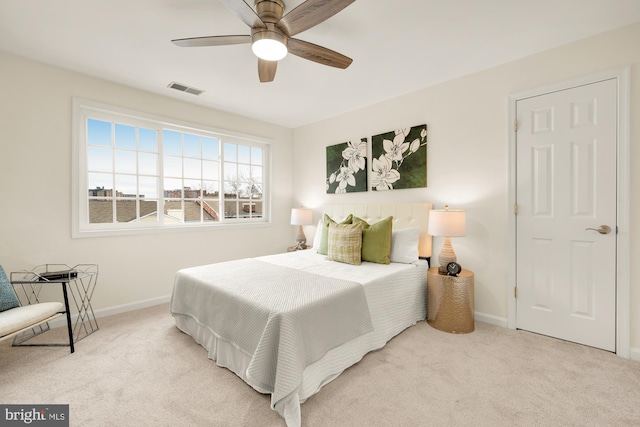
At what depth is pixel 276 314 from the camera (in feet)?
5.23

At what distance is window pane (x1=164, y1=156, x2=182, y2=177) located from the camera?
3508 millimetres

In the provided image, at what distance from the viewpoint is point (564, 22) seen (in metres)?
2.05

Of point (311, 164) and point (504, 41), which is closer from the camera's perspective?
point (504, 41)

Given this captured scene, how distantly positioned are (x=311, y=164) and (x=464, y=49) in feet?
8.47

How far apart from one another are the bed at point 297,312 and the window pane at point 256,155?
200 centimetres

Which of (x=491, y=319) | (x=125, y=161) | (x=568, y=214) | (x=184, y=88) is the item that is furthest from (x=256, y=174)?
(x=568, y=214)

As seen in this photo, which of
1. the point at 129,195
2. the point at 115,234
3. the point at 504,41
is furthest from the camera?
the point at 129,195

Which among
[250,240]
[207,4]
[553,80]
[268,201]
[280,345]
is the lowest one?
Answer: [280,345]

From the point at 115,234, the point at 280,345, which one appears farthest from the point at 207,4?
the point at 115,234

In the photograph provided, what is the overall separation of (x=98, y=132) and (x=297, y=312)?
3.05 metres

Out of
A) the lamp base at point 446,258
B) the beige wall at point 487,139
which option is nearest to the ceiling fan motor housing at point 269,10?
the beige wall at point 487,139

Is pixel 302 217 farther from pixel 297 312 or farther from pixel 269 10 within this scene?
pixel 269 10

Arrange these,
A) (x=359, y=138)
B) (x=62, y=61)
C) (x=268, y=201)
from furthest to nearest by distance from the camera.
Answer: (x=268, y=201)
(x=359, y=138)
(x=62, y=61)

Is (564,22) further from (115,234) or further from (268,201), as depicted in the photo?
(115,234)
